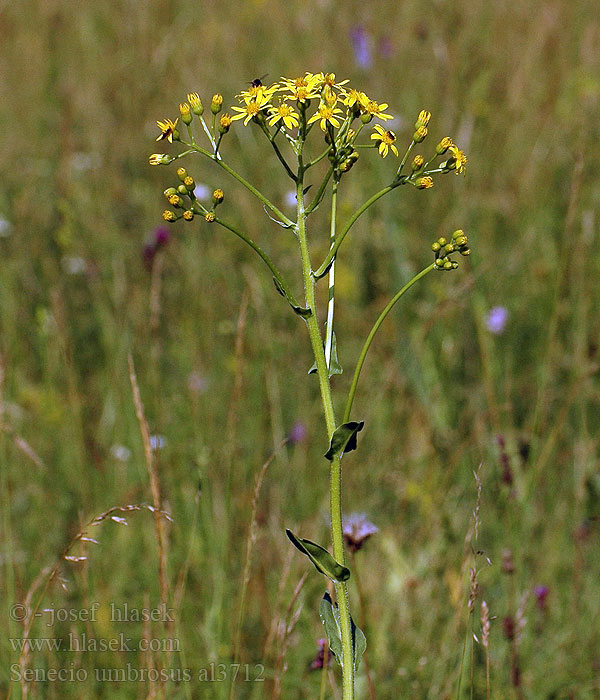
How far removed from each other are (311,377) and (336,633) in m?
1.69

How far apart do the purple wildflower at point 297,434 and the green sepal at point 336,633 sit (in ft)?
4.55

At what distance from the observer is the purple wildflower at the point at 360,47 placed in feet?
13.6

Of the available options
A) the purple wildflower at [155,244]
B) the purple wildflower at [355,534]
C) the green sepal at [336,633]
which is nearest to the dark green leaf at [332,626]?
the green sepal at [336,633]

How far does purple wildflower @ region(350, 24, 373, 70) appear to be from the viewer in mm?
4141

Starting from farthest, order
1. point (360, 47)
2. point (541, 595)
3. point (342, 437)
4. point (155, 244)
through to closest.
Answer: point (360, 47)
point (155, 244)
point (541, 595)
point (342, 437)

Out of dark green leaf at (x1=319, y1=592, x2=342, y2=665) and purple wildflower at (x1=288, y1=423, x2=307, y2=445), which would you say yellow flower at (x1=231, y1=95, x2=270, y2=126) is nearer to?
dark green leaf at (x1=319, y1=592, x2=342, y2=665)

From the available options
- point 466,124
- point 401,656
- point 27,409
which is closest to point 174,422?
point 27,409

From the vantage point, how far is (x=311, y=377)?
2.91 metres

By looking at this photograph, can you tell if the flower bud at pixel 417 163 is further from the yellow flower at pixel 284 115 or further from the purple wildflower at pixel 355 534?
the purple wildflower at pixel 355 534

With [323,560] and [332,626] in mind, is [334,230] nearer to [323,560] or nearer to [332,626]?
[323,560]

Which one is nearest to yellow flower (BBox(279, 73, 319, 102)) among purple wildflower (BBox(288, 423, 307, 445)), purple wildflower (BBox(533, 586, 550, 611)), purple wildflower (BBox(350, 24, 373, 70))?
purple wildflower (BBox(533, 586, 550, 611))

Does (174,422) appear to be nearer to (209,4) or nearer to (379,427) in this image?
(379,427)

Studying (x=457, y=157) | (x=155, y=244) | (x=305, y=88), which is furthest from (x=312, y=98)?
(x=155, y=244)

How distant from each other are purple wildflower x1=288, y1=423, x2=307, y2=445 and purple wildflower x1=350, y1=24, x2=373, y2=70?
2.27 metres
